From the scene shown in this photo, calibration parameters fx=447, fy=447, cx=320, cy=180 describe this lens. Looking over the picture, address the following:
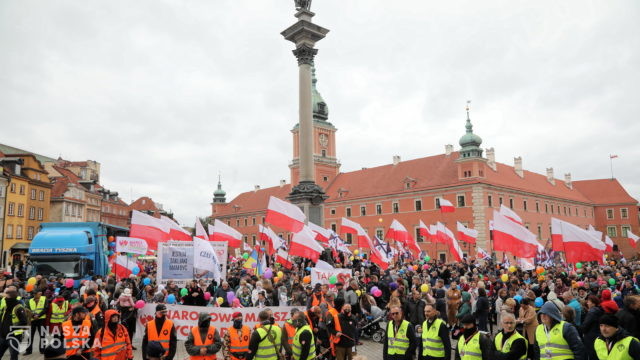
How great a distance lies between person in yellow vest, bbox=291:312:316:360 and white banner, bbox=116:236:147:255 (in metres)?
9.69

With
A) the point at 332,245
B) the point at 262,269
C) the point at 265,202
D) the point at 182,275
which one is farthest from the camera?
the point at 265,202

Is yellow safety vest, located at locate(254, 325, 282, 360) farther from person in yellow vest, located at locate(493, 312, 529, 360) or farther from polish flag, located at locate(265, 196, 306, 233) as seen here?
polish flag, located at locate(265, 196, 306, 233)

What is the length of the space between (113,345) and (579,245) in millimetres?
13777

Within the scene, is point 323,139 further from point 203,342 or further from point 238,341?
point 203,342

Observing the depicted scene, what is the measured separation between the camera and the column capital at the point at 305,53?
81.1 feet

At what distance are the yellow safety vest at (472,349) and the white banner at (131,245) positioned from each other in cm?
1223

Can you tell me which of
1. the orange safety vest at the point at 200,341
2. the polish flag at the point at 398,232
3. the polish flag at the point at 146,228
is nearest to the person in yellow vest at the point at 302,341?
the orange safety vest at the point at 200,341

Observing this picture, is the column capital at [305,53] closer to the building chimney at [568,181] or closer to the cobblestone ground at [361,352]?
the cobblestone ground at [361,352]

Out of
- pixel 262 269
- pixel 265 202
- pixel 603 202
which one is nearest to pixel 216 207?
pixel 265 202

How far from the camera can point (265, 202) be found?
84.4m

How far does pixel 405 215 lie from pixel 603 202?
130ft

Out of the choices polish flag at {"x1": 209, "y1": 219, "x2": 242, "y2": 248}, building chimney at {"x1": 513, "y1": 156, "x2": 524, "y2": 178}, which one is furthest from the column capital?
building chimney at {"x1": 513, "y1": 156, "x2": 524, "y2": 178}

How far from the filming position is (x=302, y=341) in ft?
23.5

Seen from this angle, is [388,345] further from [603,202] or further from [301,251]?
[603,202]
